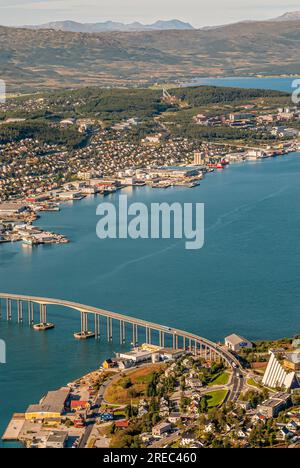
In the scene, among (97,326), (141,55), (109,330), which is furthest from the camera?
(141,55)

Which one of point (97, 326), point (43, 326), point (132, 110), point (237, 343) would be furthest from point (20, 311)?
point (132, 110)

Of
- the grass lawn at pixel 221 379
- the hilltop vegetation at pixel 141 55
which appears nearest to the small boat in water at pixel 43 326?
the grass lawn at pixel 221 379

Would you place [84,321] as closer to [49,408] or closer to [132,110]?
[49,408]

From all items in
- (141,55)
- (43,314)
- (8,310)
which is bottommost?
(8,310)

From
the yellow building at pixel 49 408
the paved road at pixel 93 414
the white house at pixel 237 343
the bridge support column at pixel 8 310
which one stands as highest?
the white house at pixel 237 343

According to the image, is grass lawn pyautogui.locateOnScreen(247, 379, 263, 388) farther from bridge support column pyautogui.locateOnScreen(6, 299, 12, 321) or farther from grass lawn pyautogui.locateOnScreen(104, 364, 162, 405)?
bridge support column pyautogui.locateOnScreen(6, 299, 12, 321)

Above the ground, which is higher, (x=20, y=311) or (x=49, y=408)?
(x=49, y=408)

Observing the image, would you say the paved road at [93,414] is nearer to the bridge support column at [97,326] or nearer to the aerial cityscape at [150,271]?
the aerial cityscape at [150,271]
